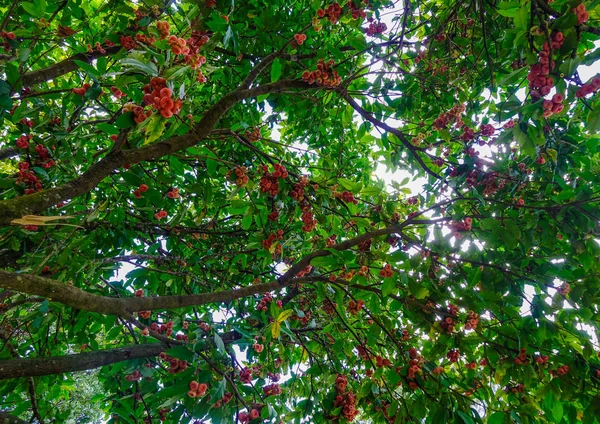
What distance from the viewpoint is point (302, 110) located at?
11.5 feet

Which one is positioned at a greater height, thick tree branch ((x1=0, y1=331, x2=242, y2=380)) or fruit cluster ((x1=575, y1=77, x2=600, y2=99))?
fruit cluster ((x1=575, y1=77, x2=600, y2=99))

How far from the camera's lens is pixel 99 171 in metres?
1.72

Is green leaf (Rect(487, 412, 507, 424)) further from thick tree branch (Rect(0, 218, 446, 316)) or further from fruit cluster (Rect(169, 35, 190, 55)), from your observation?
fruit cluster (Rect(169, 35, 190, 55))

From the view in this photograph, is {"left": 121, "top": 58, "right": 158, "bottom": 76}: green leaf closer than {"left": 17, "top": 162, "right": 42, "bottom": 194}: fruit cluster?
Yes

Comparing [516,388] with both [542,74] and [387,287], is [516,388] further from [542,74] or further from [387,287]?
[542,74]

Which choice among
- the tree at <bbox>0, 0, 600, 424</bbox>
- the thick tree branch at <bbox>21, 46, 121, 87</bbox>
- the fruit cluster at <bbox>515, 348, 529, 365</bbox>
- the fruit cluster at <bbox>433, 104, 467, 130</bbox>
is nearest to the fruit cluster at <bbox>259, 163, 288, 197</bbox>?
the tree at <bbox>0, 0, 600, 424</bbox>

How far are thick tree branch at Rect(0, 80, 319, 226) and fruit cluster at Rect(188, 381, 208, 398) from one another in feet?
3.73

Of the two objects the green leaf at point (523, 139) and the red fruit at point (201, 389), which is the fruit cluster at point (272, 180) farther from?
the green leaf at point (523, 139)

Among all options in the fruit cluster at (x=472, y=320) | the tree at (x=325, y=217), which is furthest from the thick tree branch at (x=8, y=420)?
the fruit cluster at (x=472, y=320)

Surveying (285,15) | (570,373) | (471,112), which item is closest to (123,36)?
(285,15)

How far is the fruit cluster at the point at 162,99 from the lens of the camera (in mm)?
1392

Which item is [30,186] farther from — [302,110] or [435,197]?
[435,197]

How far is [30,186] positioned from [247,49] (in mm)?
2080

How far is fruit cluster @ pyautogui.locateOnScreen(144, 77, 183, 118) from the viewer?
54.8 inches
